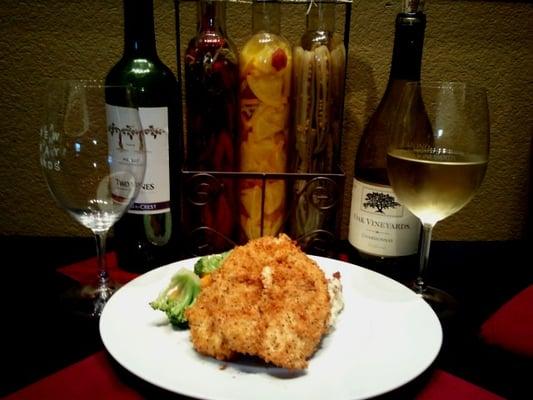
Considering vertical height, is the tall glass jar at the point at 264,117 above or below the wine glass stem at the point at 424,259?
above

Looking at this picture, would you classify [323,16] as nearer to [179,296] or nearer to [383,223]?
[383,223]

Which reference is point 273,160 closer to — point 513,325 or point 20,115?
point 513,325

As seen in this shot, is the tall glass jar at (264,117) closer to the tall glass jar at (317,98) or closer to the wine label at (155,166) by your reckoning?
the tall glass jar at (317,98)

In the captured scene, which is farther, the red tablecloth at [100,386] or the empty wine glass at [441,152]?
the empty wine glass at [441,152]

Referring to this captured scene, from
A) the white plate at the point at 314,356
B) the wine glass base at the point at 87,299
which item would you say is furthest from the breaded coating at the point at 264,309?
the wine glass base at the point at 87,299

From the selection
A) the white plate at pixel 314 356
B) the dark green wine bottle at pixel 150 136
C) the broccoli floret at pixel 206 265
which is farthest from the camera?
the dark green wine bottle at pixel 150 136

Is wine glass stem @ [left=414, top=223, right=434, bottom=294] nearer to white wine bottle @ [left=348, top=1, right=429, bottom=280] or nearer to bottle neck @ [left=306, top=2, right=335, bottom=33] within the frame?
white wine bottle @ [left=348, top=1, right=429, bottom=280]

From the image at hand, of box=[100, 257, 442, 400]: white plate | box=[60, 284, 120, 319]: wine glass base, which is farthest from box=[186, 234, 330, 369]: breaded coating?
box=[60, 284, 120, 319]: wine glass base
